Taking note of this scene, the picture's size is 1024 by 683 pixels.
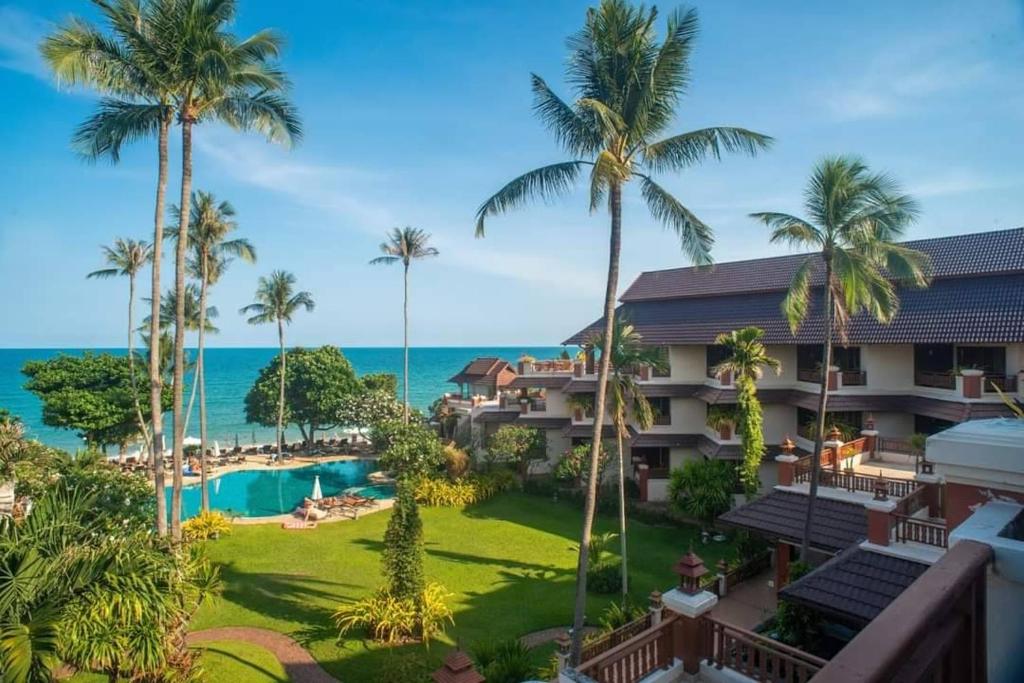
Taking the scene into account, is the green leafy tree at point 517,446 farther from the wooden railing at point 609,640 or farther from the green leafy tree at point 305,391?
the green leafy tree at point 305,391

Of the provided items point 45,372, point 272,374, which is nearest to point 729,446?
point 272,374

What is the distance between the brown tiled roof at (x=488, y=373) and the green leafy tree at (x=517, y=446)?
12.4 metres

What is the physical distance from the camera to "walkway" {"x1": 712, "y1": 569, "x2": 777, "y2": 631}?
14734 millimetres

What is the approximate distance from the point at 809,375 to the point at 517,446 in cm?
1426

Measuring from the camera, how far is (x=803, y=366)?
2583 cm

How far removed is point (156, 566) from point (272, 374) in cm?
3866

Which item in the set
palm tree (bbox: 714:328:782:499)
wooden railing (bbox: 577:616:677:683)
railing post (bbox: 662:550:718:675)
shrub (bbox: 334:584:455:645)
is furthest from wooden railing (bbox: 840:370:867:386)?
shrub (bbox: 334:584:455:645)

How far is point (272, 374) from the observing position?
45719 millimetres

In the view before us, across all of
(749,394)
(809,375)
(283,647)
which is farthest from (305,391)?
(809,375)

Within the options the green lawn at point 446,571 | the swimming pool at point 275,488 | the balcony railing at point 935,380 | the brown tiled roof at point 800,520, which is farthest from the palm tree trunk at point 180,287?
the balcony railing at point 935,380

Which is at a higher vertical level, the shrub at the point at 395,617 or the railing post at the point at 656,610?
the railing post at the point at 656,610

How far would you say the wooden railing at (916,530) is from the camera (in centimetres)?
1192

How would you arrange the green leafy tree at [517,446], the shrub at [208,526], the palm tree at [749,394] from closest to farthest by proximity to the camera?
the palm tree at [749,394], the shrub at [208,526], the green leafy tree at [517,446]

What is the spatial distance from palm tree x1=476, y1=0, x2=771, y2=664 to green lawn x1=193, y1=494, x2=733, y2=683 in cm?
461
